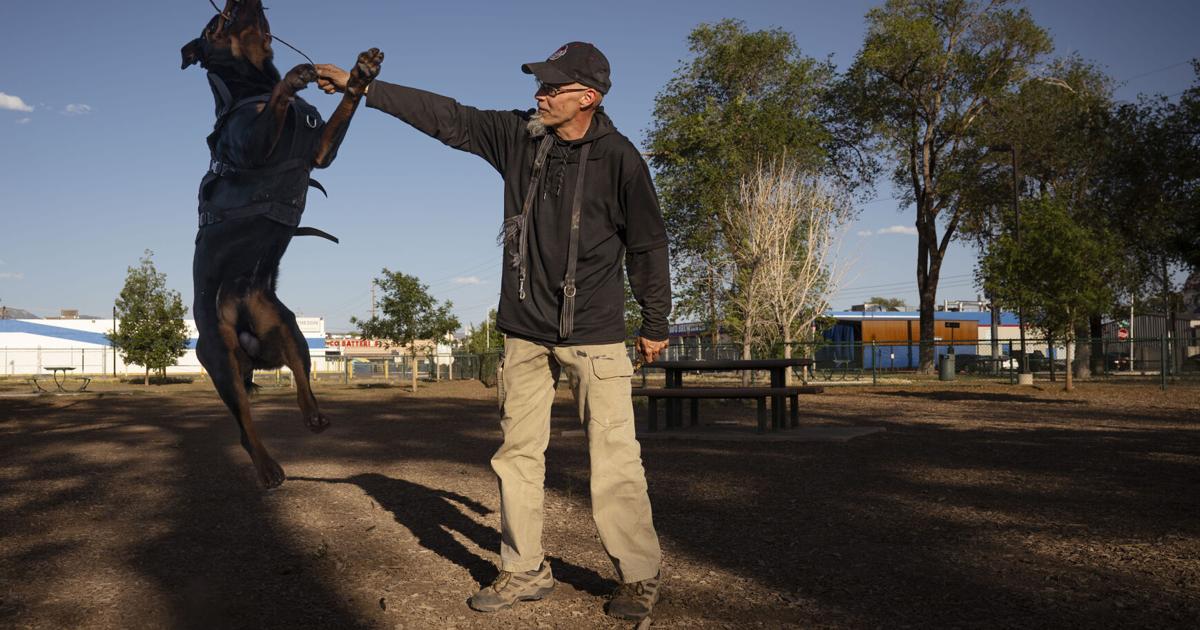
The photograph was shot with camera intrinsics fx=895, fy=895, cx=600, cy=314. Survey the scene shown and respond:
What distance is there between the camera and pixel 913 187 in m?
34.2

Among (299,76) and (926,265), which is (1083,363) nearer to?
(926,265)

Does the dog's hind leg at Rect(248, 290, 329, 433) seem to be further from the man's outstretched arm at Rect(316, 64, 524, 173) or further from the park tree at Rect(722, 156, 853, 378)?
the park tree at Rect(722, 156, 853, 378)

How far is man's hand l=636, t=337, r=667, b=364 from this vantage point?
11.6ft

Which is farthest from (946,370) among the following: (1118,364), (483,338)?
(483,338)

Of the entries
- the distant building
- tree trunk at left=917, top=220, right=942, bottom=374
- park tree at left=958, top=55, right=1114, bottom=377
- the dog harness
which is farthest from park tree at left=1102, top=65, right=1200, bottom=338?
the distant building

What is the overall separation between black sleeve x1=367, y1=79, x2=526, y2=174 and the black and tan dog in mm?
2903

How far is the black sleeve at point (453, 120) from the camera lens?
11.4ft

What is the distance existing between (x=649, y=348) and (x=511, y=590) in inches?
42.0

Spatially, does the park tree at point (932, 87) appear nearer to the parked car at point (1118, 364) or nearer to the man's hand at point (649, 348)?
the parked car at point (1118, 364)

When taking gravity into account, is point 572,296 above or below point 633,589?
above

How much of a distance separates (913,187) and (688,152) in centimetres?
932

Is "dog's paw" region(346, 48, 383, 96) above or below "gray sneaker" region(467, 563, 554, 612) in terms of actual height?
above

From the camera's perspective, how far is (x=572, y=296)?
3.37 metres

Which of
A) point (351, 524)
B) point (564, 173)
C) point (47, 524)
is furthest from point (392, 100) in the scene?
point (47, 524)
